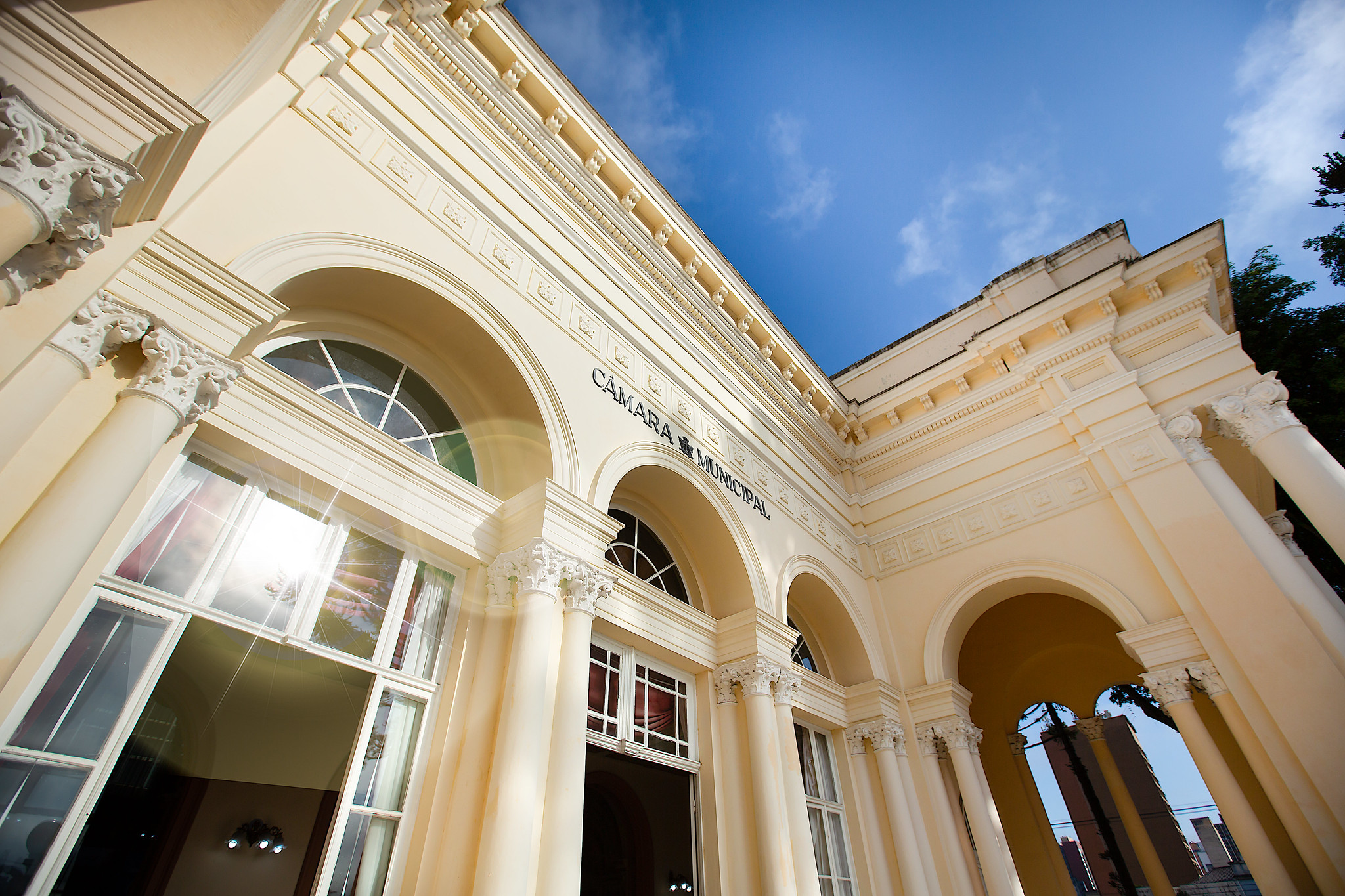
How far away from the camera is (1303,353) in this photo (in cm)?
1360

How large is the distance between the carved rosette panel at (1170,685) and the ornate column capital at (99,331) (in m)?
9.56

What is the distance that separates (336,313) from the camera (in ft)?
16.7

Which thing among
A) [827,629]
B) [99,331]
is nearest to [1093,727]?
[827,629]

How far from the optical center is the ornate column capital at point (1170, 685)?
7.11 m

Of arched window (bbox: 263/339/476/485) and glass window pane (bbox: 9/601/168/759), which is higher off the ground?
arched window (bbox: 263/339/476/485)

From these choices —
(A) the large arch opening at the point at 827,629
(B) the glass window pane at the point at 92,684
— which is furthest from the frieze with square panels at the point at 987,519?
(B) the glass window pane at the point at 92,684

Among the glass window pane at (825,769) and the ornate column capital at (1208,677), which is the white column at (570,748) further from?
the ornate column capital at (1208,677)

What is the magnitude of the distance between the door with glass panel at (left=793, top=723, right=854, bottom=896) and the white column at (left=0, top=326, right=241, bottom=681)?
20.3 ft

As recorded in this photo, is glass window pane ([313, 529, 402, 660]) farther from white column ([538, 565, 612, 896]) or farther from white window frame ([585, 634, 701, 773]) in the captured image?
white window frame ([585, 634, 701, 773])

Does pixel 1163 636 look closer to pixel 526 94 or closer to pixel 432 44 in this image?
pixel 526 94

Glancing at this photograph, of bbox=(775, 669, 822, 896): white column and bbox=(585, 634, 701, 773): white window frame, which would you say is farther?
bbox=(775, 669, 822, 896): white column

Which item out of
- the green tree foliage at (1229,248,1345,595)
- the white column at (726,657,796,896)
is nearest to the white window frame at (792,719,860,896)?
the white column at (726,657,796,896)

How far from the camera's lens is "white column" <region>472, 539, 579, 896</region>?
3.80m

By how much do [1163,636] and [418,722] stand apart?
804cm
